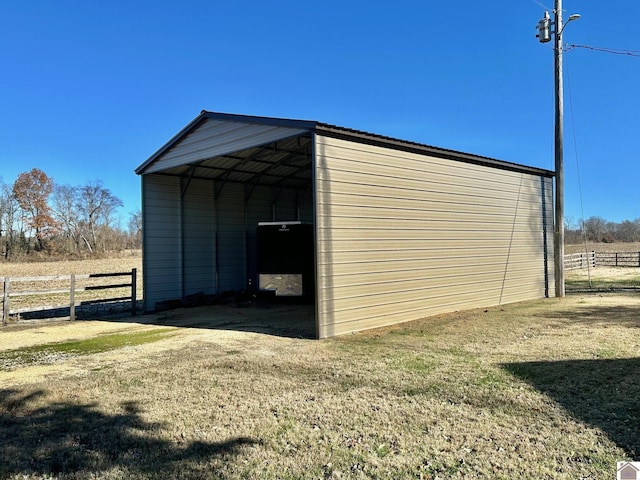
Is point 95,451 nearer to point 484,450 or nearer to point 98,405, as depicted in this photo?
point 98,405

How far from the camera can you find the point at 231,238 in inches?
571

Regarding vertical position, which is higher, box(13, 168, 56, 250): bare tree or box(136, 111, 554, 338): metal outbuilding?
box(13, 168, 56, 250): bare tree

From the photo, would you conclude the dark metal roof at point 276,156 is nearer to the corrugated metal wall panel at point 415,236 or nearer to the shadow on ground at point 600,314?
the corrugated metal wall panel at point 415,236

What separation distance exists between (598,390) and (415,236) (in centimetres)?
553

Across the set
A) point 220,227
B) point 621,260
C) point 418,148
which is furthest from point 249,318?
point 621,260

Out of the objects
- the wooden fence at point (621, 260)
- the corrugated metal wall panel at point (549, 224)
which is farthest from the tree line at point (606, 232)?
the corrugated metal wall panel at point (549, 224)

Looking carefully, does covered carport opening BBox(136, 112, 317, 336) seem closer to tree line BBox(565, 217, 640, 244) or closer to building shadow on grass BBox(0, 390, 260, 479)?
building shadow on grass BBox(0, 390, 260, 479)

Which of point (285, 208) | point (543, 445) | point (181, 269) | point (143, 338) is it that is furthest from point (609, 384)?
point (285, 208)

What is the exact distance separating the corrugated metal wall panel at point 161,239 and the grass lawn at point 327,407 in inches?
176

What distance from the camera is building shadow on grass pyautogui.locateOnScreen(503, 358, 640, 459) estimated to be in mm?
A: 3686

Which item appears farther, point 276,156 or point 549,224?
point 549,224

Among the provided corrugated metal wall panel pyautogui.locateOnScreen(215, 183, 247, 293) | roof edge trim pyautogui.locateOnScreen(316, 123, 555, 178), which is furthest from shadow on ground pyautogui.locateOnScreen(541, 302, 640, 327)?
corrugated metal wall panel pyautogui.locateOnScreen(215, 183, 247, 293)

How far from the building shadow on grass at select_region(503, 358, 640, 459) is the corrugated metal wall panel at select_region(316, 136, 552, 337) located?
3.37m

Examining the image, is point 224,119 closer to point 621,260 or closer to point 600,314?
point 600,314
